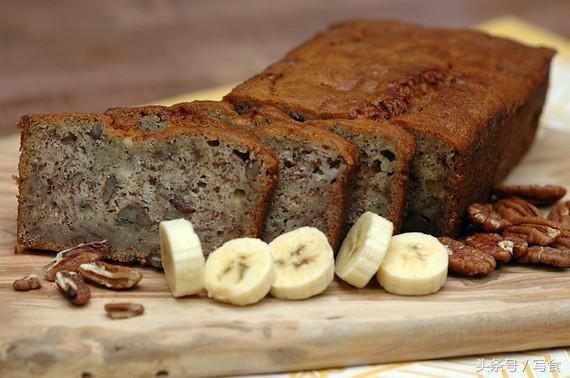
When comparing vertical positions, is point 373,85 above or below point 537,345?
above

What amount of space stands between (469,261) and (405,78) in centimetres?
102

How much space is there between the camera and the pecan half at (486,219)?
4.12 meters

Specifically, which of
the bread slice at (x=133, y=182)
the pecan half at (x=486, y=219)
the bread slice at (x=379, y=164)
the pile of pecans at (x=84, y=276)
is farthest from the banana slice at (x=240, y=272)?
the pecan half at (x=486, y=219)

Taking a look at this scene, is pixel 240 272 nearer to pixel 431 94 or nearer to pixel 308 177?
pixel 308 177

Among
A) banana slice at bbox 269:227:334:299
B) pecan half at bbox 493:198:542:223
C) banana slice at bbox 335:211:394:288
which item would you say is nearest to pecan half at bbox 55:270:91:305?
banana slice at bbox 269:227:334:299

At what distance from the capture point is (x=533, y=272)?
3.88 metres

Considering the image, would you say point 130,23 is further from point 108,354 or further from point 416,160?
point 108,354

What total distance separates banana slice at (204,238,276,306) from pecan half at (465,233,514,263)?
3.12 feet

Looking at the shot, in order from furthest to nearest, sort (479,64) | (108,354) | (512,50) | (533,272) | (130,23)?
(130,23)
(512,50)
(479,64)
(533,272)
(108,354)

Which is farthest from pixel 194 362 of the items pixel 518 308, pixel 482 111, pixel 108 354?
pixel 482 111

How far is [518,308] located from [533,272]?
1.22ft

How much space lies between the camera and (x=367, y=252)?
11.8 feet

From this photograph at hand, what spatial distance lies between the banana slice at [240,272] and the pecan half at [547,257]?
109 centimetres

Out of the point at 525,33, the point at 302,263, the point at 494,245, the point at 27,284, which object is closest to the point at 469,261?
the point at 494,245
